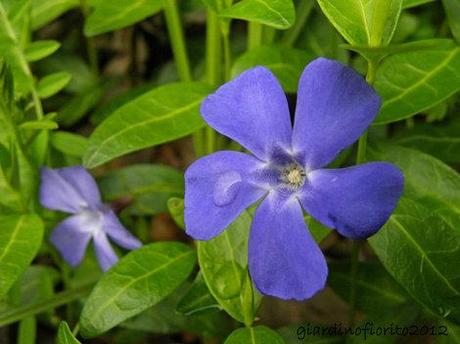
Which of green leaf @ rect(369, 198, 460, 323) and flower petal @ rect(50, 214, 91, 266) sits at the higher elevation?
green leaf @ rect(369, 198, 460, 323)

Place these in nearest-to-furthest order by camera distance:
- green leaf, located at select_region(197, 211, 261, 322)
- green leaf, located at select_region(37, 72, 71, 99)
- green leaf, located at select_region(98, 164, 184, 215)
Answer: green leaf, located at select_region(197, 211, 261, 322), green leaf, located at select_region(37, 72, 71, 99), green leaf, located at select_region(98, 164, 184, 215)

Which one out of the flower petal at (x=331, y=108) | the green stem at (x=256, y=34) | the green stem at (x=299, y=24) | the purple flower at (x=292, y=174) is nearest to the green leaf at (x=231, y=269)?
the purple flower at (x=292, y=174)

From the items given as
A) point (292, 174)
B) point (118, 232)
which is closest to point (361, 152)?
point (292, 174)

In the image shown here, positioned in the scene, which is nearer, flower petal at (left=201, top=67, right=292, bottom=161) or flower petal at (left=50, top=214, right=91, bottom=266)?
flower petal at (left=201, top=67, right=292, bottom=161)

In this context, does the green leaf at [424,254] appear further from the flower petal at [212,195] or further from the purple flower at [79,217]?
the purple flower at [79,217]

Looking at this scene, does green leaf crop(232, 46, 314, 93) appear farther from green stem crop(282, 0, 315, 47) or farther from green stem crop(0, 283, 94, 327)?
green stem crop(0, 283, 94, 327)

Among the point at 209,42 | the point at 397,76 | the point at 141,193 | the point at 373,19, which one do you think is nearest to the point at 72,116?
the point at 141,193

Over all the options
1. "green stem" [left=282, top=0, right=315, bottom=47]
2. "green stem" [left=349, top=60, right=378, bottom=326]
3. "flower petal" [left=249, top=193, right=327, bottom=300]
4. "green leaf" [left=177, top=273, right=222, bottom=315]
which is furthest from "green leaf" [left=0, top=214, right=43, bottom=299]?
"green stem" [left=282, top=0, right=315, bottom=47]
